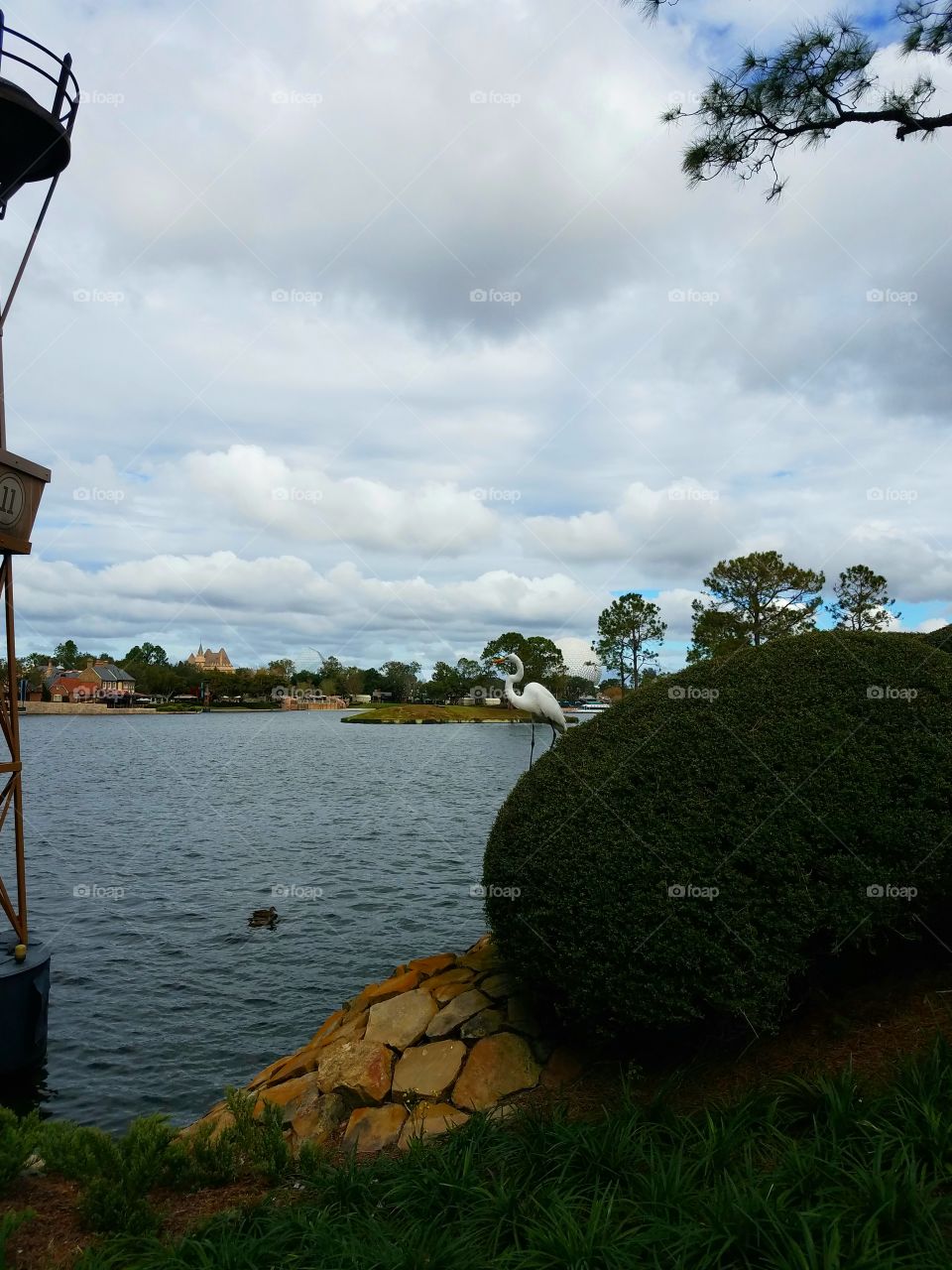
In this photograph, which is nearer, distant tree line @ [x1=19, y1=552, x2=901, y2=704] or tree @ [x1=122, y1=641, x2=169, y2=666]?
distant tree line @ [x1=19, y1=552, x2=901, y2=704]

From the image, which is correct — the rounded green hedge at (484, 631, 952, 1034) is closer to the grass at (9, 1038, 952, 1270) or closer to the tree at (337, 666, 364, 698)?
the grass at (9, 1038, 952, 1270)

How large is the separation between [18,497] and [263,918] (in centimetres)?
762

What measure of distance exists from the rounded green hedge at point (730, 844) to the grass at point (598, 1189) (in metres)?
0.69

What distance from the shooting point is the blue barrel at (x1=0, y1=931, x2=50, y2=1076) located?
701cm

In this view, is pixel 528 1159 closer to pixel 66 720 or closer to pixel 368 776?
pixel 368 776

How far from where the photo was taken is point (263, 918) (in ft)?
40.2

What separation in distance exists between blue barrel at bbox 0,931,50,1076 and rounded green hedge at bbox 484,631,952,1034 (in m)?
4.59

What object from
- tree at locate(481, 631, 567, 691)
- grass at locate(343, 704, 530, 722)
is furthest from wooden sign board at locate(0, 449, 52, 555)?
grass at locate(343, 704, 530, 722)

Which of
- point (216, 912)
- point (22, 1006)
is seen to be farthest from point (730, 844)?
point (216, 912)

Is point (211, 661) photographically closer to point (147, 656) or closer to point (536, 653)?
point (147, 656)

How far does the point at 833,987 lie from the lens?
5.46 metres

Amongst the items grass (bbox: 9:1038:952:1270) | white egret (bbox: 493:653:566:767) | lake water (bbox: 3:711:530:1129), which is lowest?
lake water (bbox: 3:711:530:1129)

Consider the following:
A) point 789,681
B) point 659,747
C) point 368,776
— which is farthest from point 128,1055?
point 368,776

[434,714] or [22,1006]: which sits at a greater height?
[434,714]
